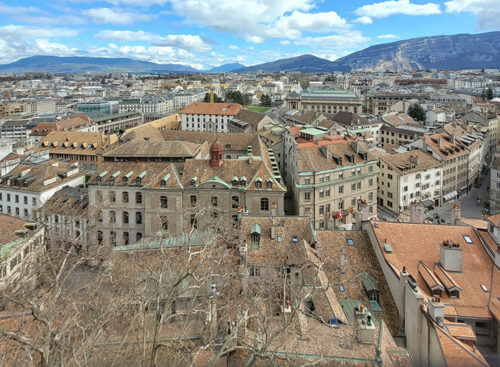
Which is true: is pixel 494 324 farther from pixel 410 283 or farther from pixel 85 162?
pixel 85 162

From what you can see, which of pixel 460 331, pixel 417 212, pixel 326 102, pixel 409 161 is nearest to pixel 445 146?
pixel 409 161

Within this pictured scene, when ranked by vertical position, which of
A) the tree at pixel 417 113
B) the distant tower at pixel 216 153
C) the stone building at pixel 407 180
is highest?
the tree at pixel 417 113

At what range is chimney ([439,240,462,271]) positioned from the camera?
1376 inches

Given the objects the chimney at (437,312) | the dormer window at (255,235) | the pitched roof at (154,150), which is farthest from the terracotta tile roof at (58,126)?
the chimney at (437,312)

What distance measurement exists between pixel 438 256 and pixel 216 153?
3315 centimetres

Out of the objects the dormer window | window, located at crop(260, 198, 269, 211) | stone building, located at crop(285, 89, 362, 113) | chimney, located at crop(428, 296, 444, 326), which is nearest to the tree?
stone building, located at crop(285, 89, 362, 113)

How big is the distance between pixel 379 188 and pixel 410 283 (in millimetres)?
60393

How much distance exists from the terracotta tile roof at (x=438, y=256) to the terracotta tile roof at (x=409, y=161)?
152 feet

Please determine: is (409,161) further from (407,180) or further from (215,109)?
(215,109)

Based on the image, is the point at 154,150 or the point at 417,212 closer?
the point at 417,212

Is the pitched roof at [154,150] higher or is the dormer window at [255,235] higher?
the pitched roof at [154,150]

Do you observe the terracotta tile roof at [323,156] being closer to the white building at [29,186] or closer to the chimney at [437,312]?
the chimney at [437,312]

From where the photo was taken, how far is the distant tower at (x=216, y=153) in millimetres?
60469

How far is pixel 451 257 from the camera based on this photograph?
35.2 m
